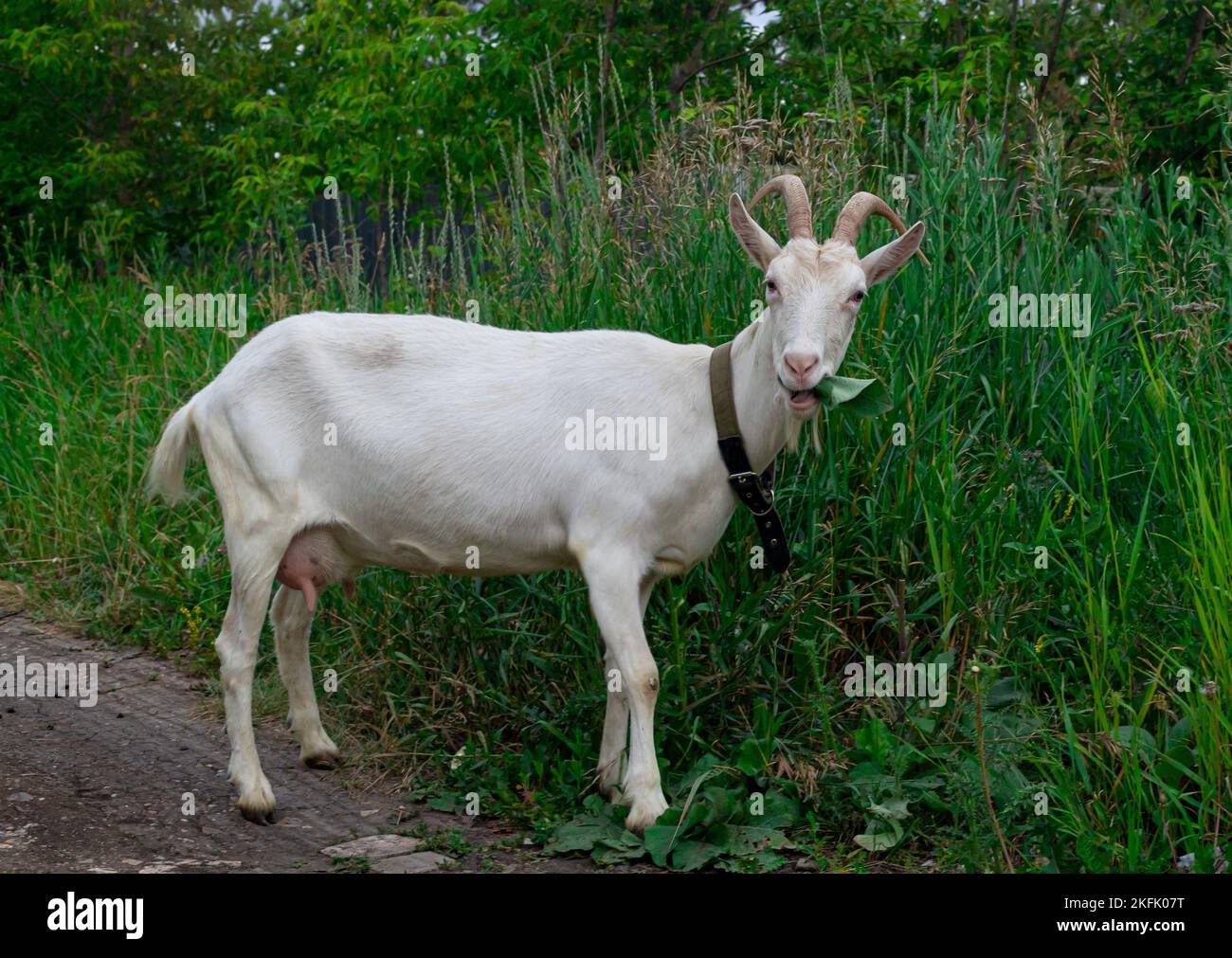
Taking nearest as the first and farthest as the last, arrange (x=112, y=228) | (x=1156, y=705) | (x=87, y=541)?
(x=1156, y=705) < (x=87, y=541) < (x=112, y=228)

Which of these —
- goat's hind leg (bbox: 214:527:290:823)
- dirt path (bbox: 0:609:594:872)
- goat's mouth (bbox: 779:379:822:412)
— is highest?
goat's mouth (bbox: 779:379:822:412)

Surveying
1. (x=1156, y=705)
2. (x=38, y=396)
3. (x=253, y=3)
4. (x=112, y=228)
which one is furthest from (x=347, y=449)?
(x=253, y=3)

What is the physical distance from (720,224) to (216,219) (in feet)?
24.4

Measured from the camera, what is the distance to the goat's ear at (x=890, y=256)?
397cm

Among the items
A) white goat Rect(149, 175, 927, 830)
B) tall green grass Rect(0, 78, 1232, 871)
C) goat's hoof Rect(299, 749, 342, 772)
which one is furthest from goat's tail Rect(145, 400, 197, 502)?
goat's hoof Rect(299, 749, 342, 772)

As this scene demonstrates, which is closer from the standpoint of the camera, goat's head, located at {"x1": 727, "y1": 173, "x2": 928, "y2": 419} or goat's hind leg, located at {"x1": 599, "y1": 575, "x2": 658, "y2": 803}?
goat's head, located at {"x1": 727, "y1": 173, "x2": 928, "y2": 419}

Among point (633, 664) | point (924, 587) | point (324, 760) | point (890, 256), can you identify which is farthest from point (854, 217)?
point (324, 760)

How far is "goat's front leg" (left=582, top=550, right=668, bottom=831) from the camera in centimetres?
405

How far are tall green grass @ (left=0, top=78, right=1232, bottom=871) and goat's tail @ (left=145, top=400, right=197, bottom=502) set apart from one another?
0.89 metres

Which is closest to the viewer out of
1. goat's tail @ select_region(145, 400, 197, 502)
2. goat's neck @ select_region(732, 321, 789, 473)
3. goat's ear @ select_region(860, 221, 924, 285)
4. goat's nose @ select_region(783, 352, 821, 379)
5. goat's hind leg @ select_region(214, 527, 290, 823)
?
goat's nose @ select_region(783, 352, 821, 379)

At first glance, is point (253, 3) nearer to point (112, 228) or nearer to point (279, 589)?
point (112, 228)

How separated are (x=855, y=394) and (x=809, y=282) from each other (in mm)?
350

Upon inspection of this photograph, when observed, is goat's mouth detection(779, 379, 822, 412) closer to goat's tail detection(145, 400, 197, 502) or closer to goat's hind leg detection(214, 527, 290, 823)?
goat's hind leg detection(214, 527, 290, 823)

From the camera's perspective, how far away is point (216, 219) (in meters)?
11.4
